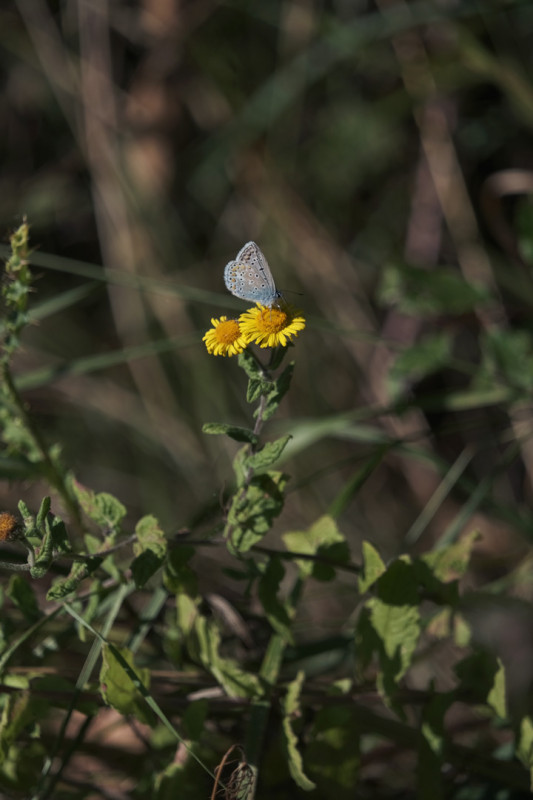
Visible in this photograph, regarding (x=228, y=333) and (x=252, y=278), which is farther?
(x=252, y=278)

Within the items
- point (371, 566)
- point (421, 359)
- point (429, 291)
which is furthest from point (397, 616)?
point (429, 291)

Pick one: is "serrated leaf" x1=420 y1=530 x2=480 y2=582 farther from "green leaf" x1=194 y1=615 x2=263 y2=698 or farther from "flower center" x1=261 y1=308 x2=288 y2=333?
"flower center" x1=261 y1=308 x2=288 y2=333

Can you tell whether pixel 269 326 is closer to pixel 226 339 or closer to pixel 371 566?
pixel 226 339

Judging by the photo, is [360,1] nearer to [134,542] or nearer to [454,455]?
[454,455]

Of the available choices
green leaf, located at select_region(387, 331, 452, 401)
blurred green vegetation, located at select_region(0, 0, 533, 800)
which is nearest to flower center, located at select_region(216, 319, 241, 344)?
green leaf, located at select_region(387, 331, 452, 401)

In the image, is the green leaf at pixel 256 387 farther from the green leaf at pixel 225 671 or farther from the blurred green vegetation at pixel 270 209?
the blurred green vegetation at pixel 270 209

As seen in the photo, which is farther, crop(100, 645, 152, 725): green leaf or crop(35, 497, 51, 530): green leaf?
crop(100, 645, 152, 725): green leaf

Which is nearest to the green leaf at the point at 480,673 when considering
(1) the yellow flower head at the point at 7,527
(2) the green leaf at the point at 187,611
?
(2) the green leaf at the point at 187,611
